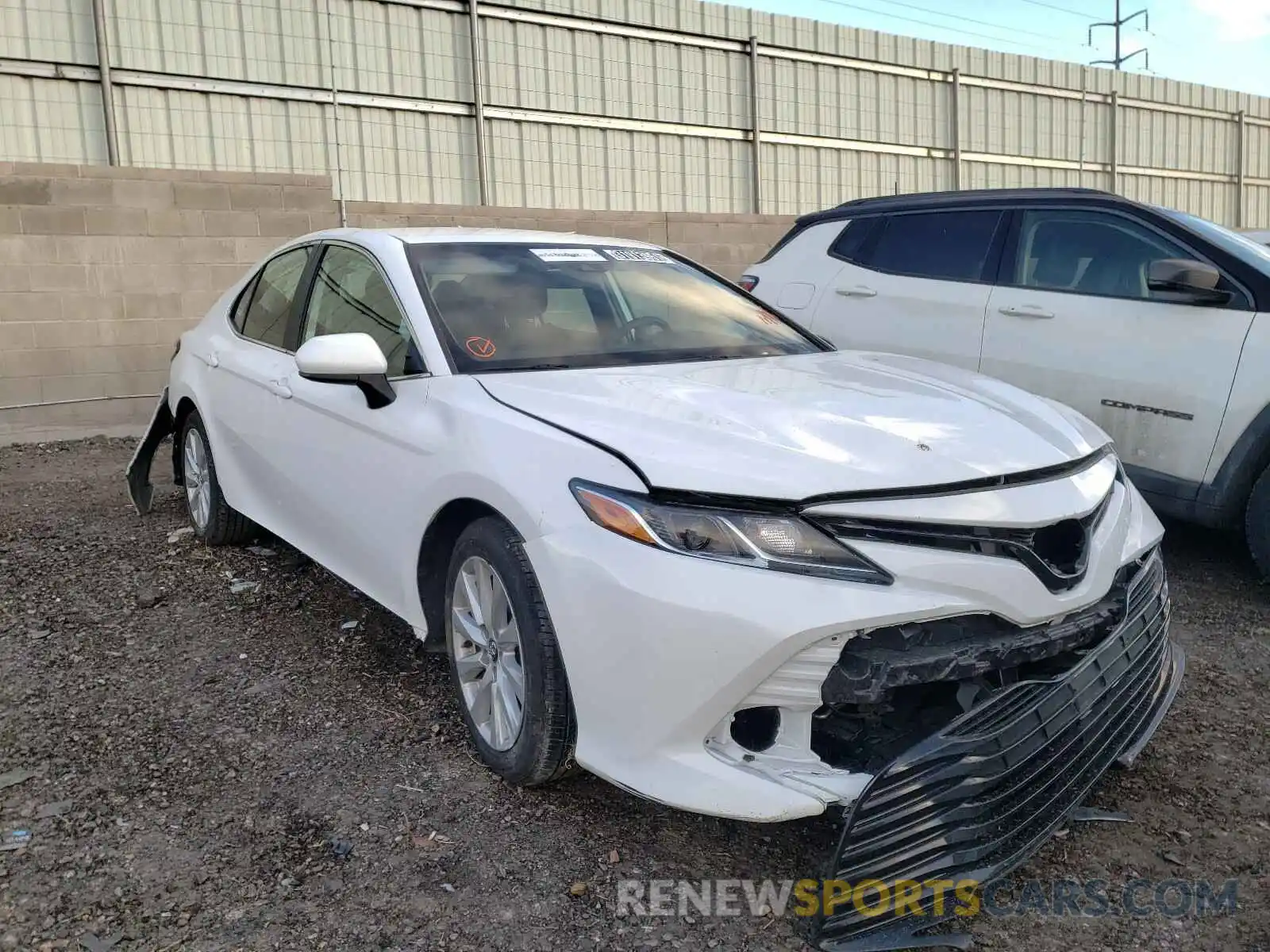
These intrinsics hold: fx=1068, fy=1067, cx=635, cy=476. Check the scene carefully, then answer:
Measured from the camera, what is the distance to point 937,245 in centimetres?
551

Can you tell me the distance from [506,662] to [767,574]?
876mm

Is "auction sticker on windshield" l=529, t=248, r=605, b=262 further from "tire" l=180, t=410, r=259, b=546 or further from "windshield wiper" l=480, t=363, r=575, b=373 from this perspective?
"tire" l=180, t=410, r=259, b=546

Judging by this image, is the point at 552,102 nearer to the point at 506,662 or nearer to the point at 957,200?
the point at 957,200

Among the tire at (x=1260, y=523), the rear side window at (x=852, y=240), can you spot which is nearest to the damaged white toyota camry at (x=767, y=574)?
the tire at (x=1260, y=523)

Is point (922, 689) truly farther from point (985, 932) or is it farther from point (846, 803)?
point (985, 932)

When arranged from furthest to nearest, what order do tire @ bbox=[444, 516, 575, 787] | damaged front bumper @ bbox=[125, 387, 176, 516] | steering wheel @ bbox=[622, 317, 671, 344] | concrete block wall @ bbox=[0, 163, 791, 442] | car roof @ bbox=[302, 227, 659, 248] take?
concrete block wall @ bbox=[0, 163, 791, 442] → damaged front bumper @ bbox=[125, 387, 176, 516] → car roof @ bbox=[302, 227, 659, 248] → steering wheel @ bbox=[622, 317, 671, 344] → tire @ bbox=[444, 516, 575, 787]

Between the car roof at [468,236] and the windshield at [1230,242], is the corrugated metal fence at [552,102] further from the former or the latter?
the windshield at [1230,242]

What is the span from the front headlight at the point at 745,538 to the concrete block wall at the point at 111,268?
23.8 ft

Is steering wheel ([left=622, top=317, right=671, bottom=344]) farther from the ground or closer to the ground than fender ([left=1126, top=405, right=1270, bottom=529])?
farther from the ground

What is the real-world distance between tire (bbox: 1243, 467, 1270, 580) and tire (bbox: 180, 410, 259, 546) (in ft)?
13.8

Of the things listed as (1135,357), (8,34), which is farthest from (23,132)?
(1135,357)

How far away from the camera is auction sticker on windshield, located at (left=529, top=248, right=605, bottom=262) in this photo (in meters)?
3.82

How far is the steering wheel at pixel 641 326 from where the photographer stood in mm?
3557

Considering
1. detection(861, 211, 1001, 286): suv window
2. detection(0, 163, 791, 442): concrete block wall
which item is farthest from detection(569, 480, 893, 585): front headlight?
detection(0, 163, 791, 442): concrete block wall
